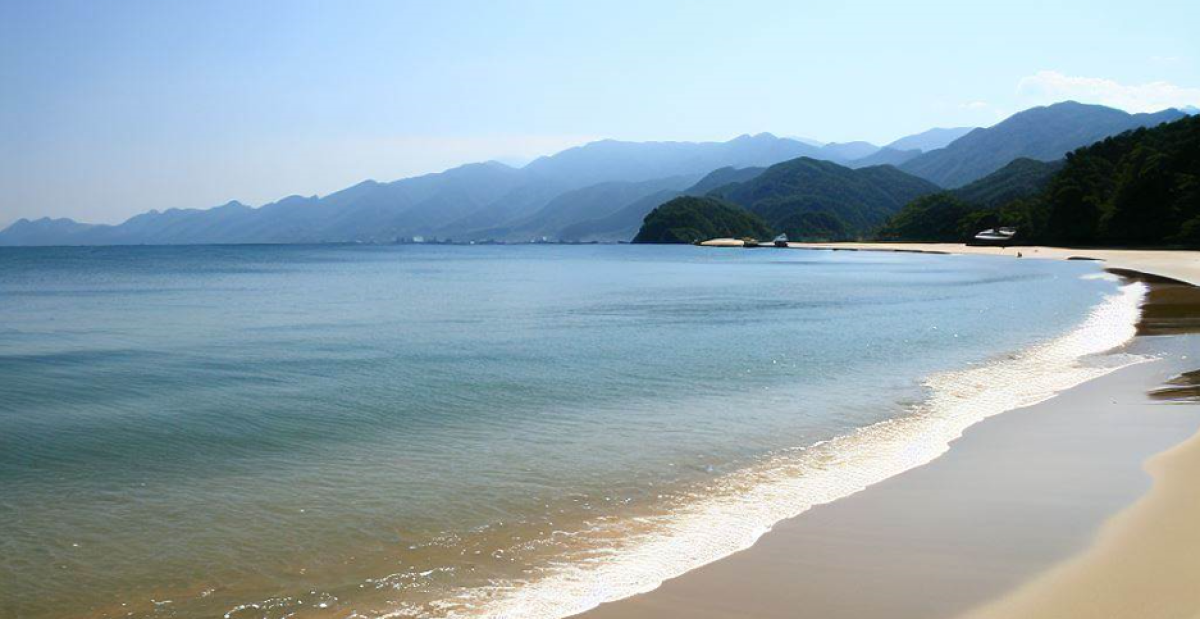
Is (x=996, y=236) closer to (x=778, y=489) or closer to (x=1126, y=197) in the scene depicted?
(x=1126, y=197)

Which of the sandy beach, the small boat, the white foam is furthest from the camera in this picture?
the small boat

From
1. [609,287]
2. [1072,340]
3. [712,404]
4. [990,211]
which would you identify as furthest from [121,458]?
[990,211]

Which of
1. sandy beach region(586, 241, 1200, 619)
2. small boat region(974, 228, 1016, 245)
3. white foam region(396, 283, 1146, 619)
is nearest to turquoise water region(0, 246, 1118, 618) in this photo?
white foam region(396, 283, 1146, 619)

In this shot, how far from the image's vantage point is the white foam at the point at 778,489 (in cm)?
614

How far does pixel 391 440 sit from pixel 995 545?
7833 millimetres

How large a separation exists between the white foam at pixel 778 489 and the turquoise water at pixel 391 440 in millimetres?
171

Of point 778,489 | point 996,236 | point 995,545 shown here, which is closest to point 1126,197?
point 996,236

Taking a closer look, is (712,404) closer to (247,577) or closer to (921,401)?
(921,401)

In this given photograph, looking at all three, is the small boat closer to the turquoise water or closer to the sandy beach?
the turquoise water

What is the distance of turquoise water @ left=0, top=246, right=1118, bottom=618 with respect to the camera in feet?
22.0

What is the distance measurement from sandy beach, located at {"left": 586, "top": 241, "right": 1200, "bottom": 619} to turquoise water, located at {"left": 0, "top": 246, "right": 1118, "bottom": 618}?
3.66 ft

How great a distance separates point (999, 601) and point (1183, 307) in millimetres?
30650

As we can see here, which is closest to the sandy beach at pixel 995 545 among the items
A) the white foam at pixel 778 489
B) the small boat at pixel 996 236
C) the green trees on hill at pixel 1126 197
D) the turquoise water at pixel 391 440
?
the white foam at pixel 778 489

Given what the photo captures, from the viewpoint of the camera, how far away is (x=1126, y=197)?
91.8 m
